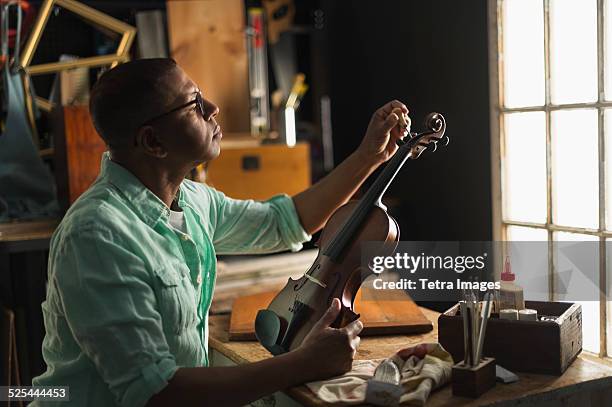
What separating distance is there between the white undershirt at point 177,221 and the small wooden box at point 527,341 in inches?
23.9

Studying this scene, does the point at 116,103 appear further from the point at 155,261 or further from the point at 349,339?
Answer: the point at 349,339

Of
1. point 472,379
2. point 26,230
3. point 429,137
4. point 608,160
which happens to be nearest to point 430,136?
point 429,137

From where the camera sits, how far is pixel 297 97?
376 cm

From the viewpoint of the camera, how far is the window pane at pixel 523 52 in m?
2.44

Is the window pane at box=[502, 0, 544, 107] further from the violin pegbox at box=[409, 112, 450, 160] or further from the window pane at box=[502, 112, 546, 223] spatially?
the violin pegbox at box=[409, 112, 450, 160]

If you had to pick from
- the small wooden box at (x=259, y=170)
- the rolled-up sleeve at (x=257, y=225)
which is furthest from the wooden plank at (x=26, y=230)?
the rolled-up sleeve at (x=257, y=225)

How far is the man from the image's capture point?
1365 millimetres

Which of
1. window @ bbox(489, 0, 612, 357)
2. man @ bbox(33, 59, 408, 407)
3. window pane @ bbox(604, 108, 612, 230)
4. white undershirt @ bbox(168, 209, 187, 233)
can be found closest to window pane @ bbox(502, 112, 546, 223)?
window @ bbox(489, 0, 612, 357)

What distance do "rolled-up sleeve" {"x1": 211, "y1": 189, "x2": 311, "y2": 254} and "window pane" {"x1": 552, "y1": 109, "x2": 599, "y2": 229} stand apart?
0.92m

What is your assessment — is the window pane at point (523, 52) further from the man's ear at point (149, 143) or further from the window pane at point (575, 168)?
the man's ear at point (149, 143)

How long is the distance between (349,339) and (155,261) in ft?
1.36

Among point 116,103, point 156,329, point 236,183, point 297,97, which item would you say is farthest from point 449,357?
point 297,97

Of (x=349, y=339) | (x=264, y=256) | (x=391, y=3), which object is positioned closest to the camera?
(x=349, y=339)

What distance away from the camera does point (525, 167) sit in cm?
256
